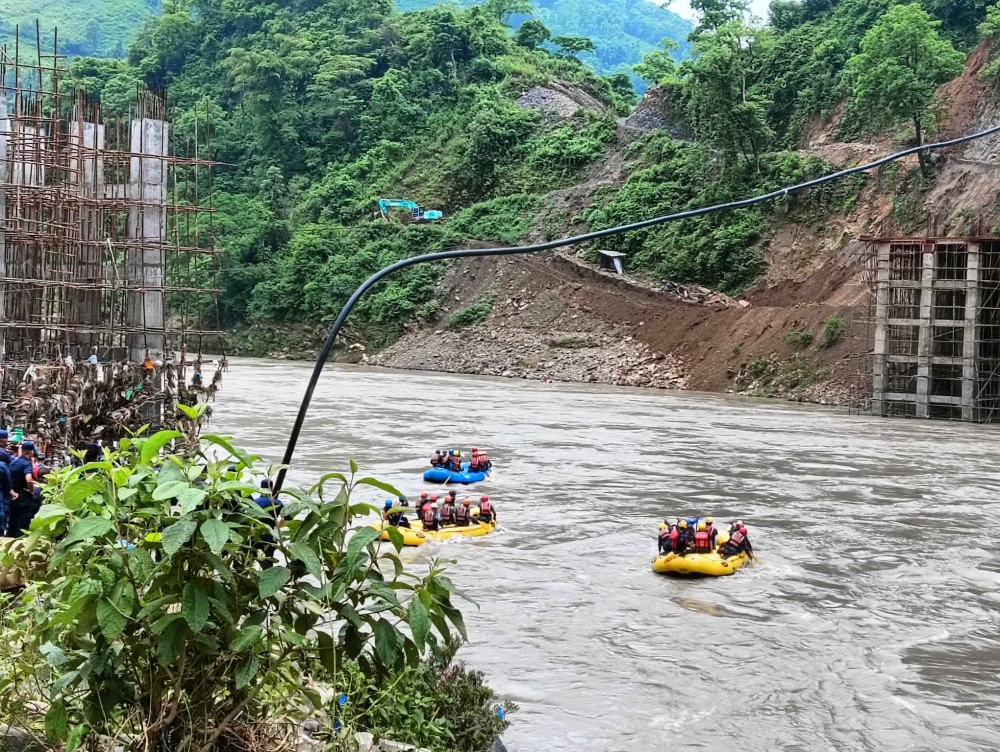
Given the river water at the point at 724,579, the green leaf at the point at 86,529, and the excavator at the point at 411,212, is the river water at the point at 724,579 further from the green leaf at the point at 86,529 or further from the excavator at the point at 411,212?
the excavator at the point at 411,212

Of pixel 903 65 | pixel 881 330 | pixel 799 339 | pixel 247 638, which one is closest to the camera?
pixel 247 638

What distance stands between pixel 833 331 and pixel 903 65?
36.7 ft

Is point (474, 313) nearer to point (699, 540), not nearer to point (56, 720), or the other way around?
point (699, 540)

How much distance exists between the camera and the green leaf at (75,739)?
4609 millimetres

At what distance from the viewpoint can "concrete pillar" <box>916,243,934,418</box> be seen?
1246 inches

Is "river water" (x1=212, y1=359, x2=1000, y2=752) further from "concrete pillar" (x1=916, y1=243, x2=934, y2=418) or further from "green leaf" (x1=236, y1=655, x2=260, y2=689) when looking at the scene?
"green leaf" (x1=236, y1=655, x2=260, y2=689)

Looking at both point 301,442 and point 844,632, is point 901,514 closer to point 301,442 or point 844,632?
point 844,632

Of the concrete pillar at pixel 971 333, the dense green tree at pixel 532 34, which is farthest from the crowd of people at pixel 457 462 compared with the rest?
the dense green tree at pixel 532 34

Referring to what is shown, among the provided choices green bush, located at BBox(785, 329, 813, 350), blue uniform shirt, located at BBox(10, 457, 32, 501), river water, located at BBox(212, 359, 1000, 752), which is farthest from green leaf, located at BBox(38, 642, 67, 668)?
green bush, located at BBox(785, 329, 813, 350)

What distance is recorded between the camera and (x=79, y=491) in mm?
4777

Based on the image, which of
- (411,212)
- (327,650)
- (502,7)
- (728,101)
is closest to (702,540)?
(327,650)

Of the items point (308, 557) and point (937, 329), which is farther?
point (937, 329)

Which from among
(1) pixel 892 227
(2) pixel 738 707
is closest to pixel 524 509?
(2) pixel 738 707

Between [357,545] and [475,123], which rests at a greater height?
[475,123]
